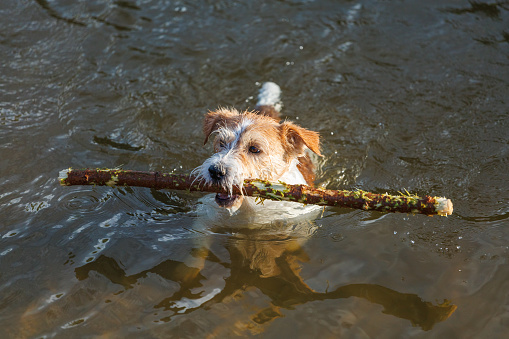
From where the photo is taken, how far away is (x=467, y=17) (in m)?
8.26

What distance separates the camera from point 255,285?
14.3ft

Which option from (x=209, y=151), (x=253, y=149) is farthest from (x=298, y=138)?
(x=209, y=151)

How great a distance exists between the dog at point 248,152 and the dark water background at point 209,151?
650mm

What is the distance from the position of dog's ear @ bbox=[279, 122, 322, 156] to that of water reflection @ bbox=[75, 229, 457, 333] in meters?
0.91

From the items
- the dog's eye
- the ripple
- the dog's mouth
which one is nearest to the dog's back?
the dog's eye

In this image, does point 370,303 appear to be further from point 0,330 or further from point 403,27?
point 403,27

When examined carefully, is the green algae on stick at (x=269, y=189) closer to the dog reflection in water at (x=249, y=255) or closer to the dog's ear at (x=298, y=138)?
the dog reflection in water at (x=249, y=255)

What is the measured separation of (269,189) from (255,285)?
3.09 ft

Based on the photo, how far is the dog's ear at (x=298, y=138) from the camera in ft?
16.1

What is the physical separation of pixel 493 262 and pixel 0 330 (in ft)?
13.4

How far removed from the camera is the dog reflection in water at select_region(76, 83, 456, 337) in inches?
159

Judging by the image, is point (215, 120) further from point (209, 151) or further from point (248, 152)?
point (209, 151)

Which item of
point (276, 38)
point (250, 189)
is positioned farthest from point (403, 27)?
point (250, 189)

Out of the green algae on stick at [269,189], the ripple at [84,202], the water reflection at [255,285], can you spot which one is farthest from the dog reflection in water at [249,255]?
the ripple at [84,202]
